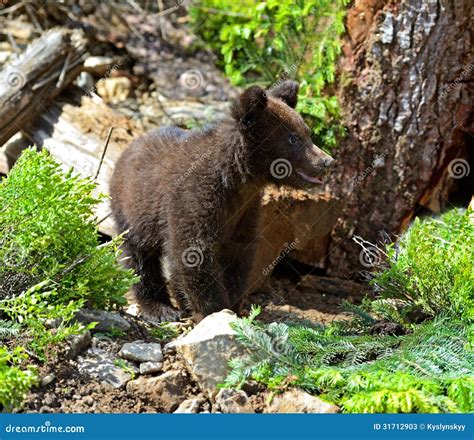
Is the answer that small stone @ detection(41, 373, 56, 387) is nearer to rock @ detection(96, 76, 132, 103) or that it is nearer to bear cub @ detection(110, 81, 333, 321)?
bear cub @ detection(110, 81, 333, 321)

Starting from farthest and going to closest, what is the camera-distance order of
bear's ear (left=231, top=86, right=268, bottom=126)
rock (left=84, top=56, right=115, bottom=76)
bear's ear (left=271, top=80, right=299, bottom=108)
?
rock (left=84, top=56, right=115, bottom=76) < bear's ear (left=271, top=80, right=299, bottom=108) < bear's ear (left=231, top=86, right=268, bottom=126)

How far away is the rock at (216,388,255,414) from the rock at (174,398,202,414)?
0.13m

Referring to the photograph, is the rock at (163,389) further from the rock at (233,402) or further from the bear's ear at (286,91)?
the bear's ear at (286,91)

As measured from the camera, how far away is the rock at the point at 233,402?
13.5ft

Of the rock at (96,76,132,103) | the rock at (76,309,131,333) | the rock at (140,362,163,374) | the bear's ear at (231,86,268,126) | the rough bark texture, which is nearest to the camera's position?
the rock at (140,362,163,374)

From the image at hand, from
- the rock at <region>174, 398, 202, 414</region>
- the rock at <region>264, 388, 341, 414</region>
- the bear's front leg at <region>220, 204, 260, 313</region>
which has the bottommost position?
the bear's front leg at <region>220, 204, 260, 313</region>

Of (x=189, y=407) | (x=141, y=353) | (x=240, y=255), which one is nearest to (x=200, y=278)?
(x=240, y=255)

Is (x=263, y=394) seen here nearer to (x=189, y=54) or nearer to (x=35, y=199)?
(x=35, y=199)

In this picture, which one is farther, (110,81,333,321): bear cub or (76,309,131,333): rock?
(110,81,333,321): bear cub

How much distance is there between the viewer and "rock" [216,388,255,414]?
4.11 meters

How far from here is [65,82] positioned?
25.2ft

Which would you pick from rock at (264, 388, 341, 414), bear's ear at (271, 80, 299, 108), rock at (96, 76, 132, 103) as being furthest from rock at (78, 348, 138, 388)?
rock at (96, 76, 132, 103)

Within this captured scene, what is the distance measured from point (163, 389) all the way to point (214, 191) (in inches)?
71.9

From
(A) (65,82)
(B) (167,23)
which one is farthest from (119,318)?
(B) (167,23)
